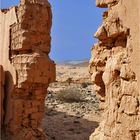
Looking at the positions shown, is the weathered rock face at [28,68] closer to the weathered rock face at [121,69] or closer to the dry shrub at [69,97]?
the weathered rock face at [121,69]

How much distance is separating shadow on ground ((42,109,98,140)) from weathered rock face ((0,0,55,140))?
119 inches

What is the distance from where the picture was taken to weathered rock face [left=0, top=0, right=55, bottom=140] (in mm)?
9685

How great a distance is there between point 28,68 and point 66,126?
5.75 m

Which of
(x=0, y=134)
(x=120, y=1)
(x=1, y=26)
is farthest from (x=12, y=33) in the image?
(x=120, y=1)

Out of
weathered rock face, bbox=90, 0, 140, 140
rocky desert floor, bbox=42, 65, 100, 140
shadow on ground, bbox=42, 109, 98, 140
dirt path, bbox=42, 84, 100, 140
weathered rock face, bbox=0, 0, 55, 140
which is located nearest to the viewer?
weathered rock face, bbox=90, 0, 140, 140

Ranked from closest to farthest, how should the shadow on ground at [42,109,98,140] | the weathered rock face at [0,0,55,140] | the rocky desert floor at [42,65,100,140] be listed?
the weathered rock face at [0,0,55,140]
the shadow on ground at [42,109,98,140]
the rocky desert floor at [42,65,100,140]

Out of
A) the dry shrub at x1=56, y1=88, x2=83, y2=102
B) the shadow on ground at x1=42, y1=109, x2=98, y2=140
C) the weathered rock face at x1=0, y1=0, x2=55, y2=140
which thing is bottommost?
the shadow on ground at x1=42, y1=109, x2=98, y2=140

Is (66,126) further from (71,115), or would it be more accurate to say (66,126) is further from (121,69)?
(121,69)

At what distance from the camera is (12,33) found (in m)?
10.3

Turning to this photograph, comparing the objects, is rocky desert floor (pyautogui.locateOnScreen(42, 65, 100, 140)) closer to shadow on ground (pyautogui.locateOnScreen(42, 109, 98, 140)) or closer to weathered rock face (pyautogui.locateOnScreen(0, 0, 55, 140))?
shadow on ground (pyautogui.locateOnScreen(42, 109, 98, 140))

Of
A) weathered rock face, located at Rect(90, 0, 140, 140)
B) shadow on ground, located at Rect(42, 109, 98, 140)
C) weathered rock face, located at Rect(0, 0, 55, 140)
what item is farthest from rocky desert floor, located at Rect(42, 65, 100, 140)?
weathered rock face, located at Rect(90, 0, 140, 140)

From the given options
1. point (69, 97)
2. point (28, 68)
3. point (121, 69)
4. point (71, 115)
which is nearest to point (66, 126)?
point (71, 115)

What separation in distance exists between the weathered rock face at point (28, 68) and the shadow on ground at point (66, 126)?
3.03m

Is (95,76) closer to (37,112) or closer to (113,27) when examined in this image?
(113,27)
